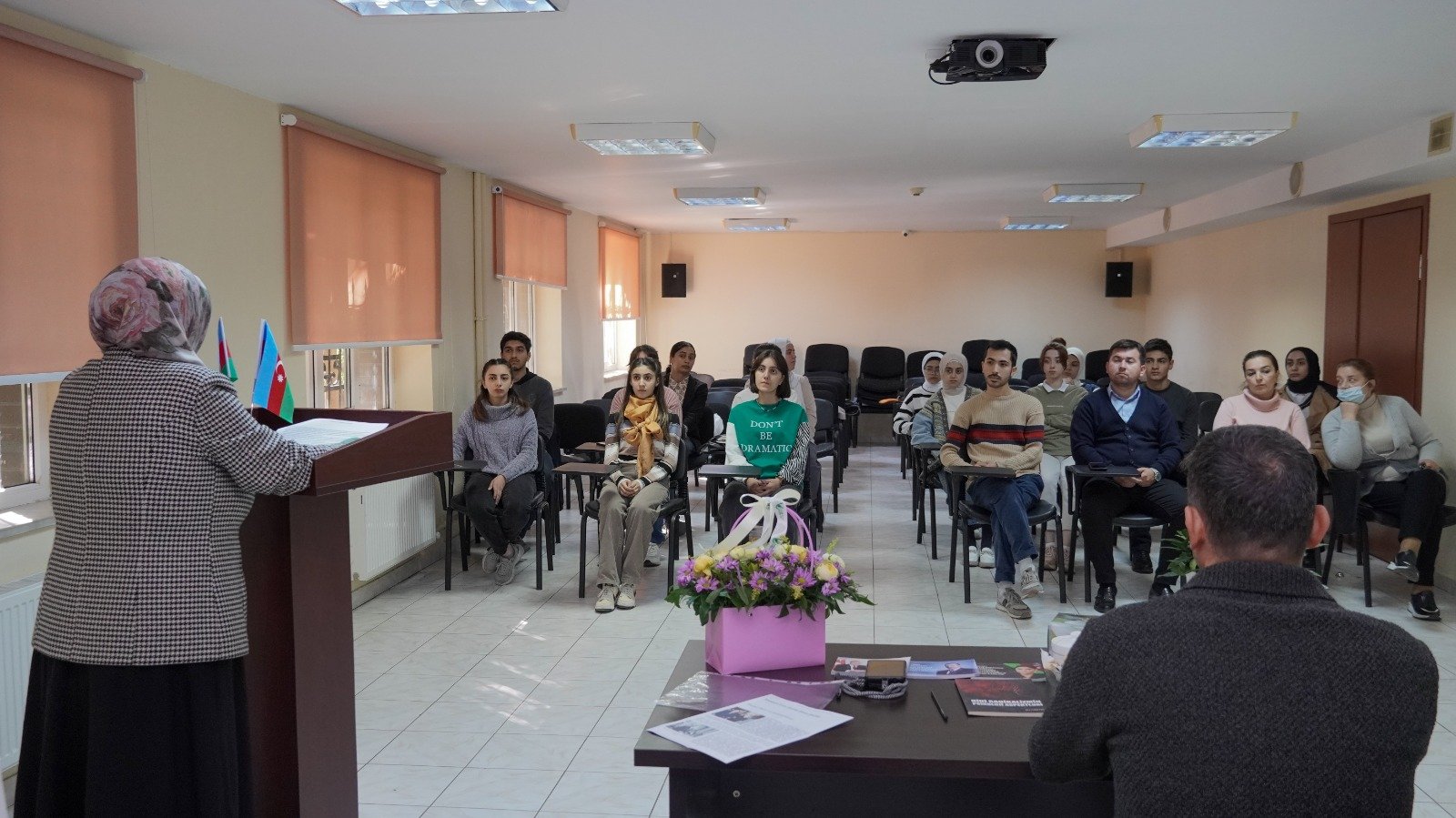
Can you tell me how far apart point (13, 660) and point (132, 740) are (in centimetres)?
168

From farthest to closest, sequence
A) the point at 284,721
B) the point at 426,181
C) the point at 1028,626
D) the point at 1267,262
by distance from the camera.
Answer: the point at 1267,262, the point at 426,181, the point at 1028,626, the point at 284,721

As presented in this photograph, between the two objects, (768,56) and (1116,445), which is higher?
(768,56)

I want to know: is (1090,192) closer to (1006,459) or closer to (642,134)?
(1006,459)

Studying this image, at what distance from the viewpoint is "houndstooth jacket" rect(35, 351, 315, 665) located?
2170mm

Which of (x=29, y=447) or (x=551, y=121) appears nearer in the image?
(x=29, y=447)

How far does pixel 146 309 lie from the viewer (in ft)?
7.18

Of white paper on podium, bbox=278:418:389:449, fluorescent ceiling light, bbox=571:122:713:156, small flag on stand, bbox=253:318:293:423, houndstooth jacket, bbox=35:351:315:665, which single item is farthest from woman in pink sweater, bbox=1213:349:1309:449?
houndstooth jacket, bbox=35:351:315:665

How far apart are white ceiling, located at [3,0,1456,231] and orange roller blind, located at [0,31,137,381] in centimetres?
22

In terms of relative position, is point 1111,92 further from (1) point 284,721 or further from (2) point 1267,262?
(2) point 1267,262

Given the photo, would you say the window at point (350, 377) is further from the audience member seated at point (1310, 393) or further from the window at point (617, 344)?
the audience member seated at point (1310, 393)

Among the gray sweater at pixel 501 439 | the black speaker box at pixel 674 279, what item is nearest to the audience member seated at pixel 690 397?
the gray sweater at pixel 501 439

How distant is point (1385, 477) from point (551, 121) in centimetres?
485

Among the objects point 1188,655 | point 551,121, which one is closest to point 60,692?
point 1188,655

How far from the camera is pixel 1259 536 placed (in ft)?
5.02
